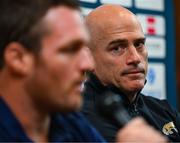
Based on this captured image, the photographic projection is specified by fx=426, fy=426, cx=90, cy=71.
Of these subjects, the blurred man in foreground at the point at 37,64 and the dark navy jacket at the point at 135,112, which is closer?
the blurred man in foreground at the point at 37,64

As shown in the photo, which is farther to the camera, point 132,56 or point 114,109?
point 132,56

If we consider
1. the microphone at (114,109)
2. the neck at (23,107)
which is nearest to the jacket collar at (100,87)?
the microphone at (114,109)

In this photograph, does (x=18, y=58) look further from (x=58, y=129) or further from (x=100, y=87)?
(x=100, y=87)

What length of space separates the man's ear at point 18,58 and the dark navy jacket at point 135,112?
1.35 feet

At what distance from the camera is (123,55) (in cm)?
152

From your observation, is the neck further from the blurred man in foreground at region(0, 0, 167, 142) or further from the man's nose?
the man's nose

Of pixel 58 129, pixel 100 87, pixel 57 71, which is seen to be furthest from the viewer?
pixel 100 87

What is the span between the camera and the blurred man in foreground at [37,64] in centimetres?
88

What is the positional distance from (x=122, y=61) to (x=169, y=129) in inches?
11.6

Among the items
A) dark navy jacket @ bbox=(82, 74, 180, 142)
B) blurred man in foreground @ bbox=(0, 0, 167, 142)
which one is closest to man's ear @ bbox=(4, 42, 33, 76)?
blurred man in foreground @ bbox=(0, 0, 167, 142)

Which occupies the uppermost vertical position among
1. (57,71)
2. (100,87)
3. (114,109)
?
(57,71)

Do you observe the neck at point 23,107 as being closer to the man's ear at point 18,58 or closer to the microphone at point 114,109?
the man's ear at point 18,58

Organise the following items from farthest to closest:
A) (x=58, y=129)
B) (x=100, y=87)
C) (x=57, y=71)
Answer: (x=100, y=87)
(x=58, y=129)
(x=57, y=71)

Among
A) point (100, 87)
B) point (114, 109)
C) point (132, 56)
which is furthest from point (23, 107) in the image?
point (132, 56)
